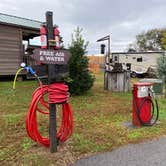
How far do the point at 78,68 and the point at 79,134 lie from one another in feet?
15.0

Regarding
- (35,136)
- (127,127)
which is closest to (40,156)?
(35,136)

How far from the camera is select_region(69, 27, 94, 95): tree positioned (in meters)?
8.57

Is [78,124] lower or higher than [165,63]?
lower

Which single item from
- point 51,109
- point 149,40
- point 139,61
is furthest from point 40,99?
point 149,40

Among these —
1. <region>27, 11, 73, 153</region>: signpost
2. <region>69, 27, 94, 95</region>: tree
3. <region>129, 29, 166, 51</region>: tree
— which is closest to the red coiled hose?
<region>27, 11, 73, 153</region>: signpost

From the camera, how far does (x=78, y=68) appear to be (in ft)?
28.2

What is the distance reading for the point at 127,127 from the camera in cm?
483

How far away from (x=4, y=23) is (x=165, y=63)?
7980 mm

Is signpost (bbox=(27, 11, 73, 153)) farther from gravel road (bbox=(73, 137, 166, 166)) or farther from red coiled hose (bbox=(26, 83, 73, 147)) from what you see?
gravel road (bbox=(73, 137, 166, 166))

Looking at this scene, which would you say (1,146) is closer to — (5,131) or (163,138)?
(5,131)

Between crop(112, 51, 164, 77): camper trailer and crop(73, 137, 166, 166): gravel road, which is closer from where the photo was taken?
crop(73, 137, 166, 166): gravel road

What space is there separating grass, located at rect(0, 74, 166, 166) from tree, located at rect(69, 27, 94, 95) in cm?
167

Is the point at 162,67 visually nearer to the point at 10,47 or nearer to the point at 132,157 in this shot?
the point at 132,157

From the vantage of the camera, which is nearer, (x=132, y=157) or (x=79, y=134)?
(x=132, y=157)
